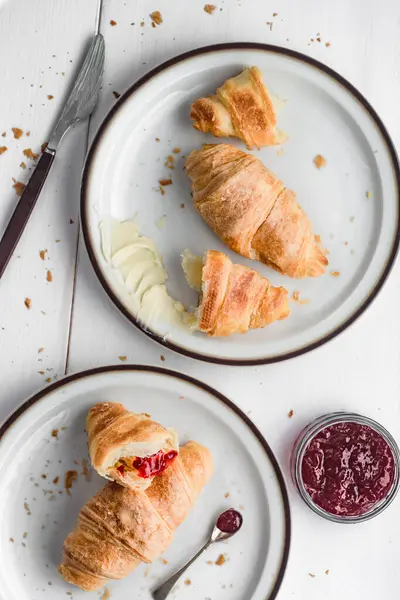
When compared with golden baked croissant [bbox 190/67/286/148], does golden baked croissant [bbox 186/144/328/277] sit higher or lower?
lower

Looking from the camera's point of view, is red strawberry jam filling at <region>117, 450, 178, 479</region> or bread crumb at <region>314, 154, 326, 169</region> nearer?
red strawberry jam filling at <region>117, 450, 178, 479</region>

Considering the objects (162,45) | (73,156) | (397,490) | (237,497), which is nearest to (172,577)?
(237,497)

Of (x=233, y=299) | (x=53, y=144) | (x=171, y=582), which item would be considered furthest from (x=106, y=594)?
(x=53, y=144)

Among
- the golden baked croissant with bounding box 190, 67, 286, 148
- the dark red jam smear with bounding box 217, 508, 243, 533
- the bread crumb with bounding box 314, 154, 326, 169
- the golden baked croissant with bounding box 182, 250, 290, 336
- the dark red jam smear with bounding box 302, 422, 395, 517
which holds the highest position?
the golden baked croissant with bounding box 190, 67, 286, 148

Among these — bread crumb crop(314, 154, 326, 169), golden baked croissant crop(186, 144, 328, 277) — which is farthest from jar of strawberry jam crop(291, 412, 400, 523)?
bread crumb crop(314, 154, 326, 169)

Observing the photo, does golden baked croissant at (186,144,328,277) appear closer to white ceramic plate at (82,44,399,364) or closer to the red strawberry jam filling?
white ceramic plate at (82,44,399,364)
